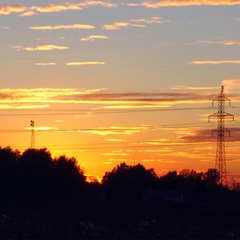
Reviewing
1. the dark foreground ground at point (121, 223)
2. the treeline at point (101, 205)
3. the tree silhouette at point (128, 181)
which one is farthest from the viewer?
the tree silhouette at point (128, 181)

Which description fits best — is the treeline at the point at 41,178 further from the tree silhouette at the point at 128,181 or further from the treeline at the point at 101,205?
the tree silhouette at the point at 128,181

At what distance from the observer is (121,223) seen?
60688 millimetres

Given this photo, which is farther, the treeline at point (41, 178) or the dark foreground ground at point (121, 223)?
the treeline at point (41, 178)

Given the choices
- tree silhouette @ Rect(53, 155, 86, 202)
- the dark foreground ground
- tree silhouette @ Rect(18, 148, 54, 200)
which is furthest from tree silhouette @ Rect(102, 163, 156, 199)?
the dark foreground ground

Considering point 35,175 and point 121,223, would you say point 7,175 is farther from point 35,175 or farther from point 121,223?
point 121,223

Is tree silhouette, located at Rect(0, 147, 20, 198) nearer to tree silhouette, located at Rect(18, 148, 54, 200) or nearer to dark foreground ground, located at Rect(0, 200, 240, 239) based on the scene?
tree silhouette, located at Rect(18, 148, 54, 200)

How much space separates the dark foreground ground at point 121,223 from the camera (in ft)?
159

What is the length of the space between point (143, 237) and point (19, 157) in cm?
6048

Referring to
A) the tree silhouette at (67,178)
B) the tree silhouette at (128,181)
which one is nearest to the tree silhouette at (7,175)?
the tree silhouette at (67,178)

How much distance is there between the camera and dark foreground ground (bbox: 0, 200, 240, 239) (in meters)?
48.4

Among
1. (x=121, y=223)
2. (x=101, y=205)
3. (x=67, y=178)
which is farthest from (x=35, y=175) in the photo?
(x=121, y=223)

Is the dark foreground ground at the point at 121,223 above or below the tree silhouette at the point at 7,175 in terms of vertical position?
below

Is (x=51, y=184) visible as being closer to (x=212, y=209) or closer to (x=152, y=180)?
(x=212, y=209)

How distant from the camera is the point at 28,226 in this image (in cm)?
5150
